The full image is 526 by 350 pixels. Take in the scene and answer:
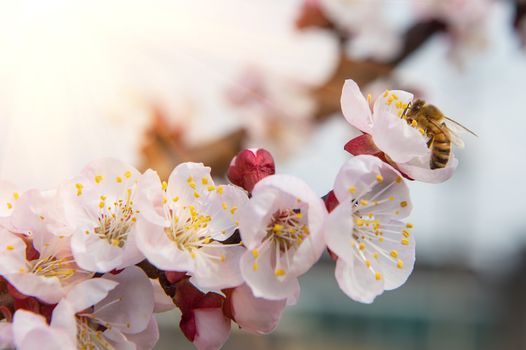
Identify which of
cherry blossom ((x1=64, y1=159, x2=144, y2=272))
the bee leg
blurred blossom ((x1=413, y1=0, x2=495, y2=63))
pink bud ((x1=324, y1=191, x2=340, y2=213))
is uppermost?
cherry blossom ((x1=64, y1=159, x2=144, y2=272))

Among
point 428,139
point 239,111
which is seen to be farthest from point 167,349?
point 428,139

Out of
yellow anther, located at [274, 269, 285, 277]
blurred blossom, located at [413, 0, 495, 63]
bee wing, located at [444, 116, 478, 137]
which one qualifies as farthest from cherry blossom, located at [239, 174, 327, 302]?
blurred blossom, located at [413, 0, 495, 63]

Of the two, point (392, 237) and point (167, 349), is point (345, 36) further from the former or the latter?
point (167, 349)

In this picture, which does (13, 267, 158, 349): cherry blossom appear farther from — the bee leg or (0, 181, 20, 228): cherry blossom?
the bee leg

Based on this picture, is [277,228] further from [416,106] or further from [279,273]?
[416,106]

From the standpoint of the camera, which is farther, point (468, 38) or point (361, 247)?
point (468, 38)

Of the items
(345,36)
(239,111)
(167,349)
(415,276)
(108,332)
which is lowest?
(415,276)

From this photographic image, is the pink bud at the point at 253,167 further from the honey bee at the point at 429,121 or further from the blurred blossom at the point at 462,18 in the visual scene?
the blurred blossom at the point at 462,18

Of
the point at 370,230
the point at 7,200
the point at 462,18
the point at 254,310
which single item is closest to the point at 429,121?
the point at 370,230
